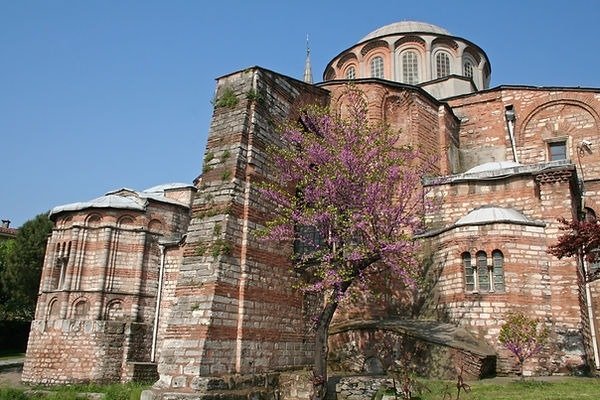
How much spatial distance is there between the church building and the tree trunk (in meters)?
1.14

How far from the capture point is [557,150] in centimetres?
2248

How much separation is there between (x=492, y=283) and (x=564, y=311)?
1.96 meters

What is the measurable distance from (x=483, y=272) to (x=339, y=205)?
5.54 metres

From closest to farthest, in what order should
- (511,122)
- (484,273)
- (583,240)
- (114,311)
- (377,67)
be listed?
(583,240) → (484,273) → (114,311) → (511,122) → (377,67)

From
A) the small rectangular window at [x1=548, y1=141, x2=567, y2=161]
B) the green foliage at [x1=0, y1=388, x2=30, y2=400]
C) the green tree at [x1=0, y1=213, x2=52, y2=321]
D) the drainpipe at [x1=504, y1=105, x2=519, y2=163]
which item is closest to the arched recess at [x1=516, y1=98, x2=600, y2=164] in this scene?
the small rectangular window at [x1=548, y1=141, x2=567, y2=161]

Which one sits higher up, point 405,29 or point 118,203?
point 405,29

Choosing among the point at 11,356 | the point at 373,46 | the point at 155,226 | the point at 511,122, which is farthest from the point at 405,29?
the point at 11,356

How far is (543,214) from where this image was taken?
1571 centimetres

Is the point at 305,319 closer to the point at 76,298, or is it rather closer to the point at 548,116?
the point at 76,298

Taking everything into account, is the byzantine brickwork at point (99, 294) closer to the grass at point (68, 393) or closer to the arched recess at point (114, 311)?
the arched recess at point (114, 311)

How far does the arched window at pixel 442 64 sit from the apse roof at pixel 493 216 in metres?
13.6

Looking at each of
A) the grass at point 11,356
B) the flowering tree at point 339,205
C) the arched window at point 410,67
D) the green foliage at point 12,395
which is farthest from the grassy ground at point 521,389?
the grass at point 11,356

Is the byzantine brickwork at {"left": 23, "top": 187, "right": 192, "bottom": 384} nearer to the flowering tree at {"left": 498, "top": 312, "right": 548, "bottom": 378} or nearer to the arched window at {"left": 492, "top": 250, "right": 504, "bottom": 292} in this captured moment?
the arched window at {"left": 492, "top": 250, "right": 504, "bottom": 292}

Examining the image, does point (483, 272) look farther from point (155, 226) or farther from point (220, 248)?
point (155, 226)
